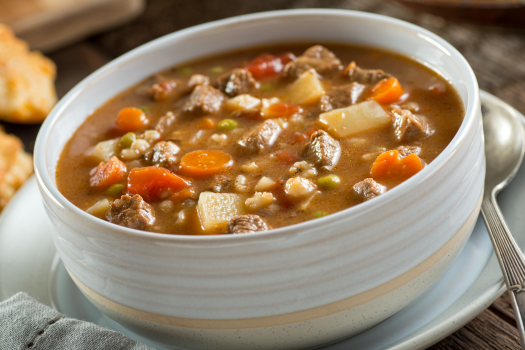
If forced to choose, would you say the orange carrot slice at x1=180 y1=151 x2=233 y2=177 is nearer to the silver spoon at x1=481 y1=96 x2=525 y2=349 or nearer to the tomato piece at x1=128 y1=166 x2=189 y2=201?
the tomato piece at x1=128 y1=166 x2=189 y2=201

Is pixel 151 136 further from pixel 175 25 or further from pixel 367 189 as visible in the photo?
pixel 175 25

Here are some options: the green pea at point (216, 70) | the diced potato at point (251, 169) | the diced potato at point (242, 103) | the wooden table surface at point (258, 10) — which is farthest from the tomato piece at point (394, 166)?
the wooden table surface at point (258, 10)

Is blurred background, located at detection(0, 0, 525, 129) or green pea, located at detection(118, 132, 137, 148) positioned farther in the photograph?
blurred background, located at detection(0, 0, 525, 129)

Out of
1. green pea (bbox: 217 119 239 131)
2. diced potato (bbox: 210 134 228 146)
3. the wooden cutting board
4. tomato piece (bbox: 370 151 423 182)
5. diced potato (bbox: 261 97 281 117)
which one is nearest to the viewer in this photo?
tomato piece (bbox: 370 151 423 182)

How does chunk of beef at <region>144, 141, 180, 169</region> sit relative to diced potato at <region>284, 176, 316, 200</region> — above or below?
below

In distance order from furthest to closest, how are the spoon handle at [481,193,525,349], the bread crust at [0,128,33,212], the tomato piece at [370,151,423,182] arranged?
the bread crust at [0,128,33,212] → the tomato piece at [370,151,423,182] → the spoon handle at [481,193,525,349]

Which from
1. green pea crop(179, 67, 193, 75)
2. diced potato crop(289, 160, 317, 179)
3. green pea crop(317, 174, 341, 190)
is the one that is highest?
green pea crop(317, 174, 341, 190)

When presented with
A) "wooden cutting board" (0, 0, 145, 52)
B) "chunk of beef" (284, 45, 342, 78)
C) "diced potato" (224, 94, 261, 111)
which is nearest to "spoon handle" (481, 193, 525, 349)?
"chunk of beef" (284, 45, 342, 78)
